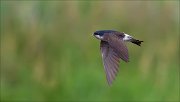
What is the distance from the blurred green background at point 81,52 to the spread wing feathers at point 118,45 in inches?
49.3

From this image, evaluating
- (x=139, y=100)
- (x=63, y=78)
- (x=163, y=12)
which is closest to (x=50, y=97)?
(x=63, y=78)

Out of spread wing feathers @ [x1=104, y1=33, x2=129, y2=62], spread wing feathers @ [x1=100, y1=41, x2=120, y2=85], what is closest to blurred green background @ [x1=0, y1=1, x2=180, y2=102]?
spread wing feathers @ [x1=100, y1=41, x2=120, y2=85]

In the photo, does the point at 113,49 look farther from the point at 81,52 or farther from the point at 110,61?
the point at 81,52

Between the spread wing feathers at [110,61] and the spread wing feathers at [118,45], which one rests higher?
the spread wing feathers at [118,45]

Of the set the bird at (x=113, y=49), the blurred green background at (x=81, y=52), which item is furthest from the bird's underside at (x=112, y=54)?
the blurred green background at (x=81, y=52)

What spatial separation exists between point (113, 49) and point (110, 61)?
0.12 meters

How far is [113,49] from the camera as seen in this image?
4285mm

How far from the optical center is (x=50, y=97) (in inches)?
226

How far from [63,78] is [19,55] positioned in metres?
0.33

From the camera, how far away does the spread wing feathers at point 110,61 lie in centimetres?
423

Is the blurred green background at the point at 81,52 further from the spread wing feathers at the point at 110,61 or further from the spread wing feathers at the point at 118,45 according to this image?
the spread wing feathers at the point at 118,45

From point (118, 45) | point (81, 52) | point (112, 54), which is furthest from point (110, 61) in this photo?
point (81, 52)

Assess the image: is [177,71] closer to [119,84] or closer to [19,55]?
[119,84]

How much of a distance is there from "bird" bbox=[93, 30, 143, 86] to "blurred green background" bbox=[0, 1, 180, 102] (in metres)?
1.08
